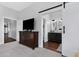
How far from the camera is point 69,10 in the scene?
255 cm

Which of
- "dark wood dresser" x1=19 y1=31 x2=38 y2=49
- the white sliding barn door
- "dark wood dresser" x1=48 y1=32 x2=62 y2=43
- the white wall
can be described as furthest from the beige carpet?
"dark wood dresser" x1=48 y1=32 x2=62 y2=43

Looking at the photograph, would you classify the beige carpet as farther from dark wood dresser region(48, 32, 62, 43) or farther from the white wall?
dark wood dresser region(48, 32, 62, 43)

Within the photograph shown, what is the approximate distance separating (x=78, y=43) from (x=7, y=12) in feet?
15.5

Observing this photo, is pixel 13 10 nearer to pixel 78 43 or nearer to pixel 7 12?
pixel 7 12

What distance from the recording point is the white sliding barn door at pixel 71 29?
234cm

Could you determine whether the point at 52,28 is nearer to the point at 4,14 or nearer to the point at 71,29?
the point at 71,29

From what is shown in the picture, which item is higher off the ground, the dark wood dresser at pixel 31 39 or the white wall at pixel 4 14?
the white wall at pixel 4 14

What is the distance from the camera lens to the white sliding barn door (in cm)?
234

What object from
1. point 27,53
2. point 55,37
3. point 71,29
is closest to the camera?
point 71,29

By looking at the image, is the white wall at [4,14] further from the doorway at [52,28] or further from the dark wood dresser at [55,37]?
the dark wood dresser at [55,37]

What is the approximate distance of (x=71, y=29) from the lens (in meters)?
2.48

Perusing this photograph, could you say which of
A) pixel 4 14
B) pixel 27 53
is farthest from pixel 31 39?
pixel 4 14

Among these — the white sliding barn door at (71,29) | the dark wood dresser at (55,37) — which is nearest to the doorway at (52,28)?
the dark wood dresser at (55,37)

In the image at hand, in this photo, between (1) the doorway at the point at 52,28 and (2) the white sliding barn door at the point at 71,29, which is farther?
(1) the doorway at the point at 52,28
